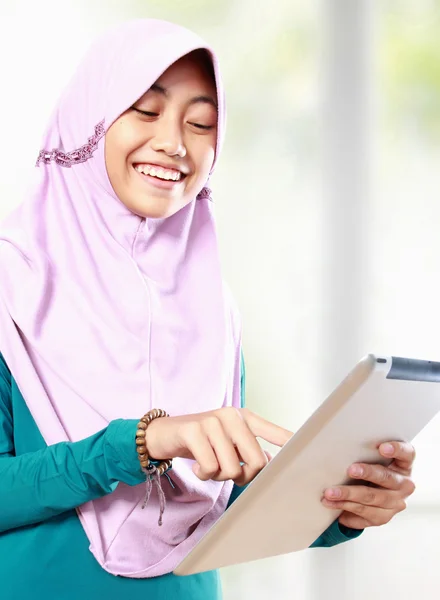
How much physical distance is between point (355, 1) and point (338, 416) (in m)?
A: 2.06

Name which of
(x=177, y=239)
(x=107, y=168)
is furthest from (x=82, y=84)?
(x=177, y=239)

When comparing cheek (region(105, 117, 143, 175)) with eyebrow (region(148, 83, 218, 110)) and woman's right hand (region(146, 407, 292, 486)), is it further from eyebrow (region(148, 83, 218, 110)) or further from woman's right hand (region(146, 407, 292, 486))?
woman's right hand (region(146, 407, 292, 486))

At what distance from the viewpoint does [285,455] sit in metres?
0.70

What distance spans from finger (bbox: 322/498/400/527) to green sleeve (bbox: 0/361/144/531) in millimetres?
233

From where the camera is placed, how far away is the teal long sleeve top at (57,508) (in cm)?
87

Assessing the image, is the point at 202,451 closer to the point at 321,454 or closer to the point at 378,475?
the point at 321,454

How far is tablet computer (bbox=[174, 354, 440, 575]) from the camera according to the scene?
675mm

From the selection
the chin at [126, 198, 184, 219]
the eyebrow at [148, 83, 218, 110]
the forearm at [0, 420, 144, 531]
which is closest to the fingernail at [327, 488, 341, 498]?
the forearm at [0, 420, 144, 531]

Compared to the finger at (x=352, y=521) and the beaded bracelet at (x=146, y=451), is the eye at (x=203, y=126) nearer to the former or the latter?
the beaded bracelet at (x=146, y=451)

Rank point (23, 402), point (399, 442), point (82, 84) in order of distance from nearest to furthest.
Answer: point (399, 442)
point (23, 402)
point (82, 84)

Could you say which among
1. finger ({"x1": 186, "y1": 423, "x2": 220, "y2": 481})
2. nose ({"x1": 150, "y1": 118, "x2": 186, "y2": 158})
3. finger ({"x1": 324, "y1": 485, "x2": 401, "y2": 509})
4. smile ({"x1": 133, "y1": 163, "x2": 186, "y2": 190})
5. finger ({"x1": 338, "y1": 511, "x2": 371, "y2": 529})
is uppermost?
nose ({"x1": 150, "y1": 118, "x2": 186, "y2": 158})

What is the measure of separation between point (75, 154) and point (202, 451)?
1.76 feet

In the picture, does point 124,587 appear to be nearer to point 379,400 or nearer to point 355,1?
point 379,400

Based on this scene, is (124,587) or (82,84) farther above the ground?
(82,84)
